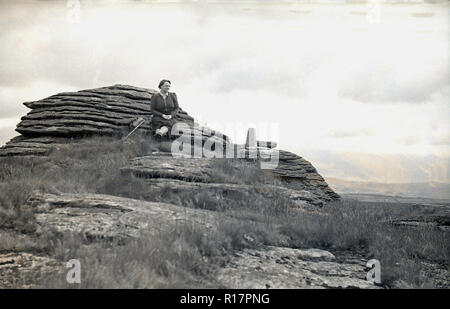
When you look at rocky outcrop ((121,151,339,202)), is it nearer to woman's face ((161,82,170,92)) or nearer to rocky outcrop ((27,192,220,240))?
rocky outcrop ((27,192,220,240))

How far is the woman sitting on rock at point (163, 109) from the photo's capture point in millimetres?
13703

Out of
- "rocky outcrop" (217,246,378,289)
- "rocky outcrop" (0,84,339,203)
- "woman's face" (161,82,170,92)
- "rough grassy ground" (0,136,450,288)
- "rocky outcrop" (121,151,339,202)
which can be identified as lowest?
"rocky outcrop" (217,246,378,289)

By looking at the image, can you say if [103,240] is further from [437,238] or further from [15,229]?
[437,238]

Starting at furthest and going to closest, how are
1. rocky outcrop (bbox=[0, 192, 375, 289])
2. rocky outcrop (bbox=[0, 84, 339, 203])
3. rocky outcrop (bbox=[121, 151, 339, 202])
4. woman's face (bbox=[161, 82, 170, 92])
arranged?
rocky outcrop (bbox=[0, 84, 339, 203]) < woman's face (bbox=[161, 82, 170, 92]) < rocky outcrop (bbox=[121, 151, 339, 202]) < rocky outcrop (bbox=[0, 192, 375, 289])

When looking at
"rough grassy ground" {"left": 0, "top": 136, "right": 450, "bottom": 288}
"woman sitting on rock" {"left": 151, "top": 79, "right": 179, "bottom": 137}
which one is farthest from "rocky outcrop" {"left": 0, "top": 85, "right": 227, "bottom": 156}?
"rough grassy ground" {"left": 0, "top": 136, "right": 450, "bottom": 288}

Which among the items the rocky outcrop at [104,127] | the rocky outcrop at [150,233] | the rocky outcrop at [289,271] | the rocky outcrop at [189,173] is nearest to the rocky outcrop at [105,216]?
the rocky outcrop at [150,233]

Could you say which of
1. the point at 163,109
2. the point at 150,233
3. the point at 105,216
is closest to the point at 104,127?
the point at 163,109

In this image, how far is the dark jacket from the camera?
13719 millimetres

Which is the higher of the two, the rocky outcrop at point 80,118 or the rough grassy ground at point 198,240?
the rocky outcrop at point 80,118

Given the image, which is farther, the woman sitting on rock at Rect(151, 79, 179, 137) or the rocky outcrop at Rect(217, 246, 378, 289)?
the woman sitting on rock at Rect(151, 79, 179, 137)

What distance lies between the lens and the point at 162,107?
13.8 meters

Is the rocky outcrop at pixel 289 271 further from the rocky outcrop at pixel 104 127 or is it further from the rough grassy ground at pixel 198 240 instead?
the rocky outcrop at pixel 104 127

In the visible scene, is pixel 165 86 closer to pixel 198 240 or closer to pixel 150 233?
pixel 150 233

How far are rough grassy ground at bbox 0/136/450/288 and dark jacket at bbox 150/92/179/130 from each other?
2883 mm
